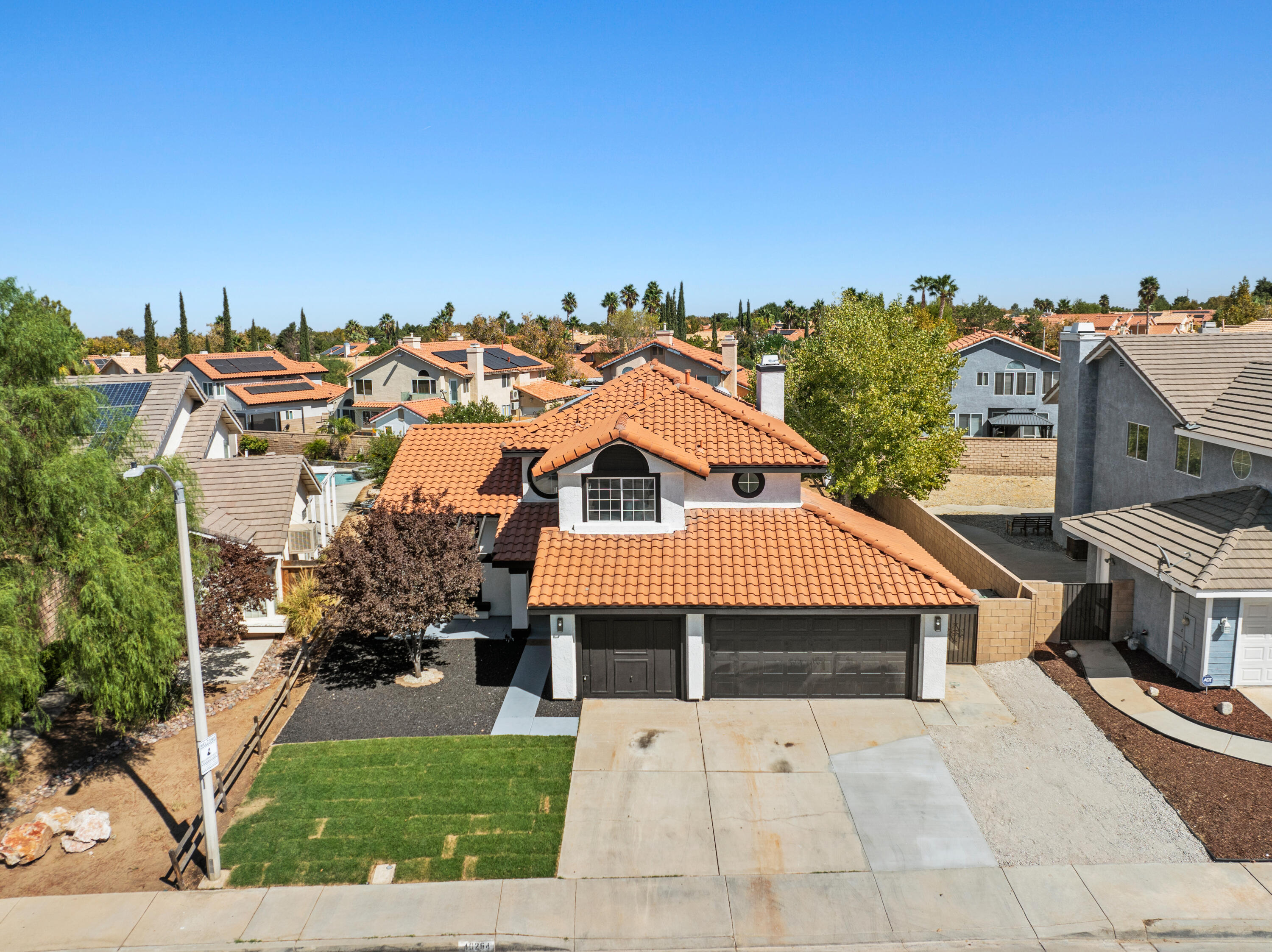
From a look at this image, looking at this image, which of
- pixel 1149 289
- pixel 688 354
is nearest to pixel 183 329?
pixel 688 354

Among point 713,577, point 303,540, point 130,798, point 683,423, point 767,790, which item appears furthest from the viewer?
point 303,540

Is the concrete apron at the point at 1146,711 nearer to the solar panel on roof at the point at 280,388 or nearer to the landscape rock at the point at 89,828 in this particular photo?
the landscape rock at the point at 89,828

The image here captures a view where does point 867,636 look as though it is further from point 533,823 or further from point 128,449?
point 128,449

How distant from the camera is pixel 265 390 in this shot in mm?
71250

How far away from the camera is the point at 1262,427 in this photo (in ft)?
68.9

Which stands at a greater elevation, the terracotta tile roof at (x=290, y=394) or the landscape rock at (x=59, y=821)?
the terracotta tile roof at (x=290, y=394)

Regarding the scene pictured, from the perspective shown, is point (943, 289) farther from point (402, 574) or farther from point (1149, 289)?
point (402, 574)

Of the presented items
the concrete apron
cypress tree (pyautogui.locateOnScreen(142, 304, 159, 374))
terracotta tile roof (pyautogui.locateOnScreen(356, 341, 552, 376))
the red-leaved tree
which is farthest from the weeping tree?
cypress tree (pyautogui.locateOnScreen(142, 304, 159, 374))

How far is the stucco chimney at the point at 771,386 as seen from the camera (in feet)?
86.7

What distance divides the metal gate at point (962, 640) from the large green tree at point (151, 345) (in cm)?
7303

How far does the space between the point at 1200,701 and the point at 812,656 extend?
8003mm

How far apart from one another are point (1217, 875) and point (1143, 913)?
5.80ft

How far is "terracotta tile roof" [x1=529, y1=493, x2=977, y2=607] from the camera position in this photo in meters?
18.5

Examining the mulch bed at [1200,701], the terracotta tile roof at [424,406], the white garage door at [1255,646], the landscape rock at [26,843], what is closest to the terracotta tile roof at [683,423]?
the mulch bed at [1200,701]
